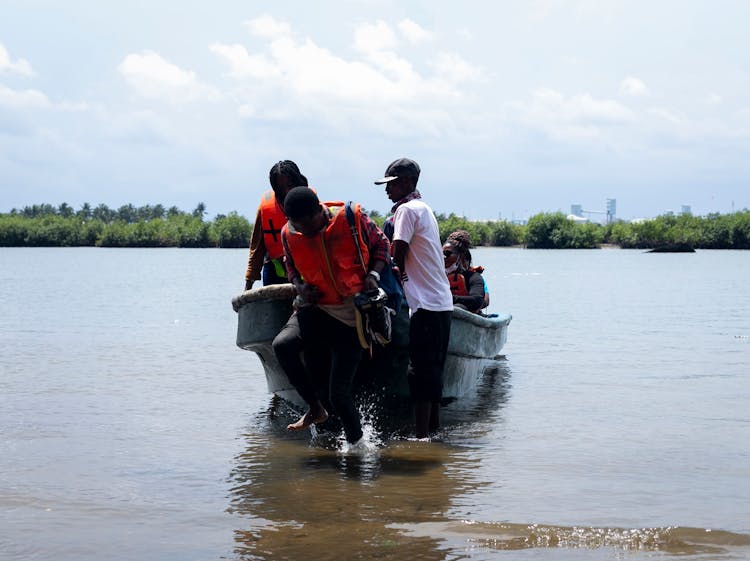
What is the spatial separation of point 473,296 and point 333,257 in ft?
12.1

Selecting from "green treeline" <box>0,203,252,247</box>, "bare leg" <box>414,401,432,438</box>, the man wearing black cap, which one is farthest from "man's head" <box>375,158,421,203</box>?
"green treeline" <box>0,203,252,247</box>

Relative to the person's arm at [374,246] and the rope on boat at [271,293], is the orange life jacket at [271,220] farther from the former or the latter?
the person's arm at [374,246]

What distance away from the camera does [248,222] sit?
154875 millimetres

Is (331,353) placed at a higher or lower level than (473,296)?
lower

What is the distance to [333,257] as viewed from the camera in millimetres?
6859

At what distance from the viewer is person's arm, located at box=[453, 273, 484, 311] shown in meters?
10.2

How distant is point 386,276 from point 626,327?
1491 centimetres

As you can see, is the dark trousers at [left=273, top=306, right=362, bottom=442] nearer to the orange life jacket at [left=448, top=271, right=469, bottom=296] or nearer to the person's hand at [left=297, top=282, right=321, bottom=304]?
the person's hand at [left=297, top=282, right=321, bottom=304]

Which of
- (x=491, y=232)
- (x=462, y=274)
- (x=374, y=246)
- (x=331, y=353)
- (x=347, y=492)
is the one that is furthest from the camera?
(x=491, y=232)

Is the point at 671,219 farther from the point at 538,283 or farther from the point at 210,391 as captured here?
the point at 210,391

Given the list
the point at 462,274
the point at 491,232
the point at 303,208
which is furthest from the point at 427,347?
the point at 491,232

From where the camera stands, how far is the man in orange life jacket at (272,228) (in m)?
7.88

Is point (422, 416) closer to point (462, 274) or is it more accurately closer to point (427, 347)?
point (427, 347)

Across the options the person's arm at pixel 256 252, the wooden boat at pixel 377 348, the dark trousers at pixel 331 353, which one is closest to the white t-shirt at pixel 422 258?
the dark trousers at pixel 331 353
